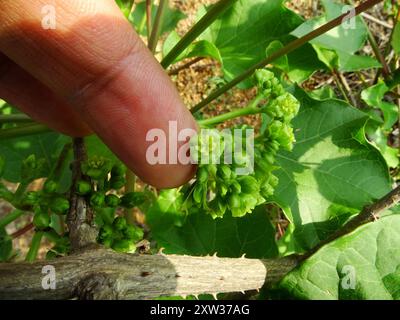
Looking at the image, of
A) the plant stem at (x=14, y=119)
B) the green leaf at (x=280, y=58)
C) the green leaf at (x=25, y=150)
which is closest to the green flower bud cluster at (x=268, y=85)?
the green leaf at (x=280, y=58)

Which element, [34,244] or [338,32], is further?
[338,32]

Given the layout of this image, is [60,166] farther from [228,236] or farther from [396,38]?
[396,38]

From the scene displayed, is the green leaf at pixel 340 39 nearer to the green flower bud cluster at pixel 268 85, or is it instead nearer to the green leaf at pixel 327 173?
A: the green leaf at pixel 327 173

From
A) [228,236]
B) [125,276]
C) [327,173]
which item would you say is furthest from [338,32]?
[125,276]

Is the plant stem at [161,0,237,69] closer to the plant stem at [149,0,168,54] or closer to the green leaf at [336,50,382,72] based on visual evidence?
the plant stem at [149,0,168,54]

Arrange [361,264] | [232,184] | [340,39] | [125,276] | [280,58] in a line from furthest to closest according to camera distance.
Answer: [340,39]
[280,58]
[361,264]
[232,184]
[125,276]

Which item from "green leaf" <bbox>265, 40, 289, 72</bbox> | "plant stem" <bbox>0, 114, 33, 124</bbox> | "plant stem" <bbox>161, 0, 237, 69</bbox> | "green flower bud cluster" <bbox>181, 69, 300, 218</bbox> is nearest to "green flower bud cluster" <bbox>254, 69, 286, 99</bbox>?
"green flower bud cluster" <bbox>181, 69, 300, 218</bbox>

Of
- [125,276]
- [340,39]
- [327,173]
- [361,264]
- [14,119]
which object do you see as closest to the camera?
[125,276]
